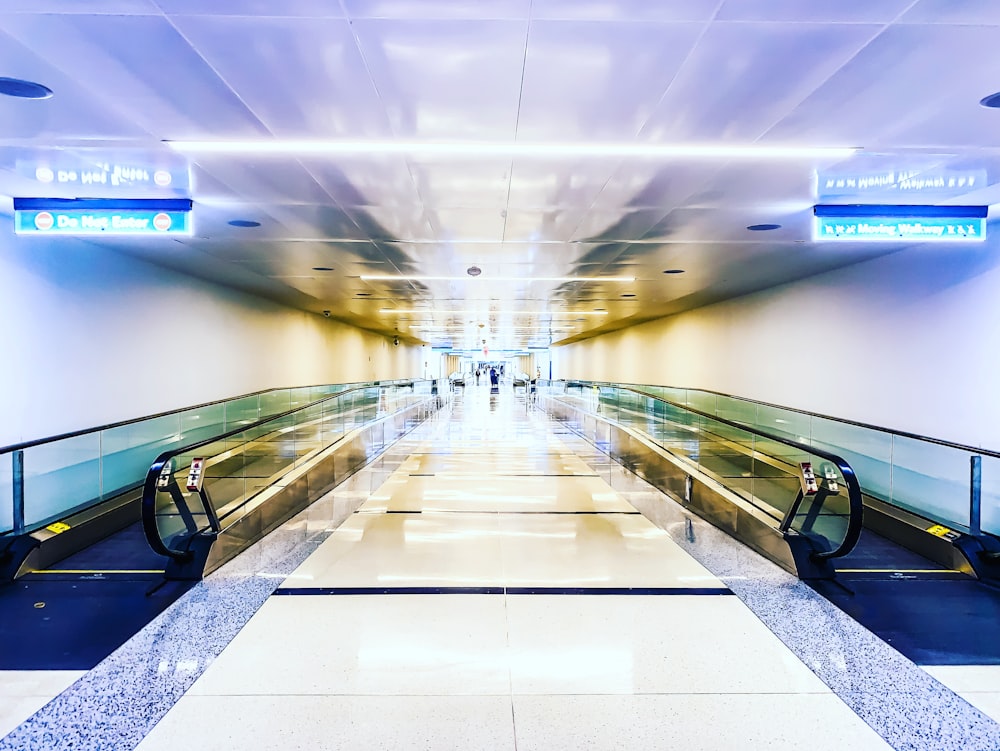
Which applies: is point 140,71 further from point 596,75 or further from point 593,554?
point 593,554

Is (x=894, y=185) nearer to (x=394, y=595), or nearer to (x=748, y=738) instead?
(x=748, y=738)

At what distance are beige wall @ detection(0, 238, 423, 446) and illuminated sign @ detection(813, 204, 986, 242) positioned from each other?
8.21m

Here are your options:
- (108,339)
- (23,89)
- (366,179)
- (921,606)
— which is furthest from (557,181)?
(108,339)

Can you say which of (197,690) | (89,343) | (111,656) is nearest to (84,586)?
(111,656)

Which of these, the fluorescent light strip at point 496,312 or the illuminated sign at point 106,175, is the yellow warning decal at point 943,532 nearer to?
the illuminated sign at point 106,175

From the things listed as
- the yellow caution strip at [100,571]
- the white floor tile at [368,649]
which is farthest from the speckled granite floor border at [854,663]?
the yellow caution strip at [100,571]

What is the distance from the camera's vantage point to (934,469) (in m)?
5.46

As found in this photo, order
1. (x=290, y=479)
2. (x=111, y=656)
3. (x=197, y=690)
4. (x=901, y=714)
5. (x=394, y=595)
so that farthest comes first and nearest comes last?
(x=290, y=479) < (x=394, y=595) < (x=111, y=656) < (x=197, y=690) < (x=901, y=714)

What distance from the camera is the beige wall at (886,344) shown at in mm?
5902

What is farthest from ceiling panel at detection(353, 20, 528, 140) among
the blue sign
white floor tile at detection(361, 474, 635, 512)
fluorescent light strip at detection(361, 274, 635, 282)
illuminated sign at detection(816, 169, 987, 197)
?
fluorescent light strip at detection(361, 274, 635, 282)

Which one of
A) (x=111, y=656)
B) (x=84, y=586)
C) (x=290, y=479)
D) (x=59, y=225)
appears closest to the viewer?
(x=111, y=656)

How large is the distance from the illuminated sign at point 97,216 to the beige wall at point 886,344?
8320 millimetres

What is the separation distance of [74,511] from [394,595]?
3858mm

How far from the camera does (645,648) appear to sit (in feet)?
10.1
